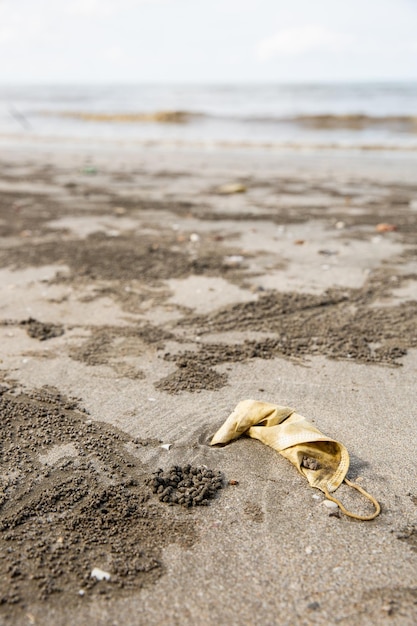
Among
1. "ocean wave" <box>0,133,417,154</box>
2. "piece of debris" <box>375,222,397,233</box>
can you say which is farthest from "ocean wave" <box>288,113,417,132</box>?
"piece of debris" <box>375,222,397,233</box>

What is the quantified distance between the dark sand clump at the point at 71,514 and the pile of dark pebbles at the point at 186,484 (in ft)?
0.20

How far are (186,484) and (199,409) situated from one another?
655mm

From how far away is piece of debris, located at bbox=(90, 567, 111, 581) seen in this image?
2.02 m

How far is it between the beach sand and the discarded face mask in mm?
59

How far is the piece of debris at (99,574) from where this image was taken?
6.61 feet

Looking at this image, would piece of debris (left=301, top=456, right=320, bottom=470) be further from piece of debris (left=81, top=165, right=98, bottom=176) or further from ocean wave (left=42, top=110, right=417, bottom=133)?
ocean wave (left=42, top=110, right=417, bottom=133)

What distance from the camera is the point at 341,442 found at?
2.85m

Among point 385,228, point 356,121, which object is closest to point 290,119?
point 356,121

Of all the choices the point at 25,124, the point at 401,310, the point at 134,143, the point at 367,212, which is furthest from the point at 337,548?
the point at 25,124

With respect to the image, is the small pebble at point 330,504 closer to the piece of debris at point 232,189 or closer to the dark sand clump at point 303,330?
the dark sand clump at point 303,330

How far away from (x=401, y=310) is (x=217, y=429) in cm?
224

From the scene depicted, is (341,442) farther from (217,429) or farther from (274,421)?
(217,429)

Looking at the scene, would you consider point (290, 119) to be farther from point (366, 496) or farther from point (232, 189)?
point (366, 496)

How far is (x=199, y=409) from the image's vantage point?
3123mm
